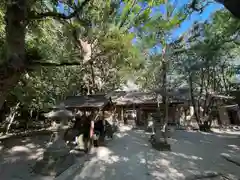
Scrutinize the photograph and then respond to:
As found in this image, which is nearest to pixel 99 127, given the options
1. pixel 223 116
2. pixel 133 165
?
pixel 133 165

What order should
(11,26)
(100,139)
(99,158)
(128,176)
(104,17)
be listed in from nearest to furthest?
(11,26), (128,176), (99,158), (100,139), (104,17)

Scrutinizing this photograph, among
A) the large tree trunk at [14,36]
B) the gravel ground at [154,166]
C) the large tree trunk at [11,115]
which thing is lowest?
the gravel ground at [154,166]

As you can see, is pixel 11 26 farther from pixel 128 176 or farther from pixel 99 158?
pixel 99 158

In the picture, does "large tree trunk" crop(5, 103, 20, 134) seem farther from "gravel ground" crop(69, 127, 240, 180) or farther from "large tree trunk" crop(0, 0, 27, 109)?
"large tree trunk" crop(0, 0, 27, 109)

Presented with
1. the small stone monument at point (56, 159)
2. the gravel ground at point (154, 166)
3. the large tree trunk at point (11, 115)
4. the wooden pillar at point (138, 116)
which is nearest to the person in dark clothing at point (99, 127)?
the gravel ground at point (154, 166)

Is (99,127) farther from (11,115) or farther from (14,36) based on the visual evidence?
(14,36)

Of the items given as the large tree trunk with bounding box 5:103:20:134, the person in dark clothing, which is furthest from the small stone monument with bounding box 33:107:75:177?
the large tree trunk with bounding box 5:103:20:134

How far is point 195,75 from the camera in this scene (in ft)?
57.2

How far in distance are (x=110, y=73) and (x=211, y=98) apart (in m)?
10.3

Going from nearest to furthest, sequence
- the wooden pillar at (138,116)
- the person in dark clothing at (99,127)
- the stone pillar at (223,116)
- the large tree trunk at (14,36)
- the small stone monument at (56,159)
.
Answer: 1. the large tree trunk at (14,36)
2. the small stone monument at (56,159)
3. the person in dark clothing at (99,127)
4. the wooden pillar at (138,116)
5. the stone pillar at (223,116)

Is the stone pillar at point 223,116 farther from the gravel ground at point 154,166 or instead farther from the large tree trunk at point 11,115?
the large tree trunk at point 11,115

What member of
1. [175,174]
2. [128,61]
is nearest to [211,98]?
[128,61]

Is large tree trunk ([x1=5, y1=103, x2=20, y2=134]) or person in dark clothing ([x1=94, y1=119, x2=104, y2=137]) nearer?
person in dark clothing ([x1=94, y1=119, x2=104, y2=137])

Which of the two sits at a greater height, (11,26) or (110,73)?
(110,73)
